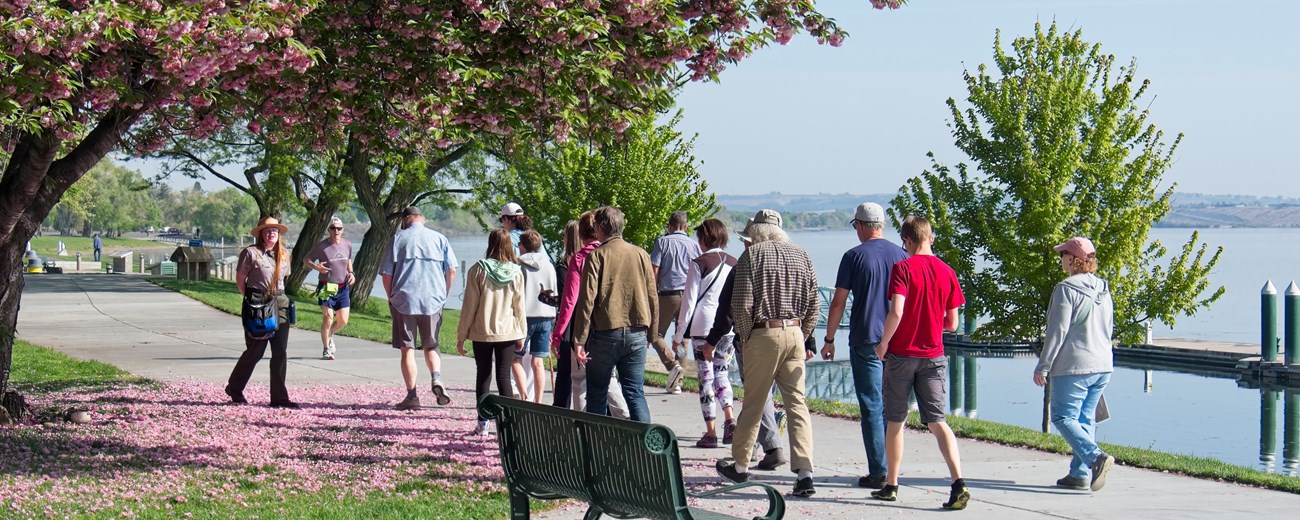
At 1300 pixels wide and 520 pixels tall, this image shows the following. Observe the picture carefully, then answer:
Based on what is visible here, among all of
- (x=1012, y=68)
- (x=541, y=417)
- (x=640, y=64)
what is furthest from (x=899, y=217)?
(x=541, y=417)

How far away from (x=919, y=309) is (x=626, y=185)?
83.9 feet

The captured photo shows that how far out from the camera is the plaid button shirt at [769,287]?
26.1ft

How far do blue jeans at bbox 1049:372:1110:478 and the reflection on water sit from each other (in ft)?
30.4

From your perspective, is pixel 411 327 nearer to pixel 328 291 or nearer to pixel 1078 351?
pixel 328 291

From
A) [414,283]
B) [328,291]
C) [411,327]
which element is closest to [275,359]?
[411,327]

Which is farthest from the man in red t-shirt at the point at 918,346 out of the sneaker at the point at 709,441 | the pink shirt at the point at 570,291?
the sneaker at the point at 709,441

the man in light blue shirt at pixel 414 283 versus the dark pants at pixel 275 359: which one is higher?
the man in light blue shirt at pixel 414 283

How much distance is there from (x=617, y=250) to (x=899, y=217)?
13900 millimetres

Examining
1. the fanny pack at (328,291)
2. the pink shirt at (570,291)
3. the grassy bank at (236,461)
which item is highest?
the pink shirt at (570,291)

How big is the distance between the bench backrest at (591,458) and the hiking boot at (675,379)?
6323 mm

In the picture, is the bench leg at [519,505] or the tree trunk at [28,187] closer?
the bench leg at [519,505]

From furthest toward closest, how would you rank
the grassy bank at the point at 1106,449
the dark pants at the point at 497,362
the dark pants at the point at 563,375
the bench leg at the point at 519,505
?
the dark pants at the point at 497,362 < the dark pants at the point at 563,375 < the grassy bank at the point at 1106,449 < the bench leg at the point at 519,505

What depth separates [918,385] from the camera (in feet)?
25.9

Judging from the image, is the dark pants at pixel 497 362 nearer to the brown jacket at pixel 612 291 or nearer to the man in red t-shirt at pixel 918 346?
the brown jacket at pixel 612 291
